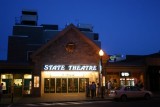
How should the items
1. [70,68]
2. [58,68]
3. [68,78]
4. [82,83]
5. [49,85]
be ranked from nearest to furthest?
[58,68], [70,68], [49,85], [68,78], [82,83]

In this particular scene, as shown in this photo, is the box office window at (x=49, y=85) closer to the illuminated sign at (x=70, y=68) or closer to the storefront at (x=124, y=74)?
the illuminated sign at (x=70, y=68)

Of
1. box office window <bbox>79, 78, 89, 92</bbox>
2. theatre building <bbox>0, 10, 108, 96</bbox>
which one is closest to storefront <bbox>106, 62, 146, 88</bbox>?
theatre building <bbox>0, 10, 108, 96</bbox>

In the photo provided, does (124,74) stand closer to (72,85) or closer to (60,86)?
(72,85)

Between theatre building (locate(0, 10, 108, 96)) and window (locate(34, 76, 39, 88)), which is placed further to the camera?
theatre building (locate(0, 10, 108, 96))

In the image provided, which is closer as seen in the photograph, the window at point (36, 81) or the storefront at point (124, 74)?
the window at point (36, 81)

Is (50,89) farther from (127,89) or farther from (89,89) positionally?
(127,89)

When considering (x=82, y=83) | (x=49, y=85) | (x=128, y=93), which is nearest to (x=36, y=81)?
(x=49, y=85)

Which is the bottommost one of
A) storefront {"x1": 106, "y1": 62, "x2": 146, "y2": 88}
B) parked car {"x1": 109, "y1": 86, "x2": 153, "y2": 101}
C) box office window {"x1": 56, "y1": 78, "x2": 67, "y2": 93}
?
parked car {"x1": 109, "y1": 86, "x2": 153, "y2": 101}

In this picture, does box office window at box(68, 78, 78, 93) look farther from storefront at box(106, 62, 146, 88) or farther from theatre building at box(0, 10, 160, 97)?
storefront at box(106, 62, 146, 88)

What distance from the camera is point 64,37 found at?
39406 millimetres

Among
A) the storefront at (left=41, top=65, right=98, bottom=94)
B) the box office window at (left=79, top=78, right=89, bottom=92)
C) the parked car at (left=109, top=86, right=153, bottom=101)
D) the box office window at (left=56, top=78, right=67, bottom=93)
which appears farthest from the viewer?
the box office window at (left=79, top=78, right=89, bottom=92)

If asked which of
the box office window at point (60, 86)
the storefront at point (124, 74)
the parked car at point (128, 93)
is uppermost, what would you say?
the storefront at point (124, 74)

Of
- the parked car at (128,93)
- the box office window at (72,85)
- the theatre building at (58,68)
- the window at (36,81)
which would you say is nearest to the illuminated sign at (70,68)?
the theatre building at (58,68)

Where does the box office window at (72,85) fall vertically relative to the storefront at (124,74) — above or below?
below
